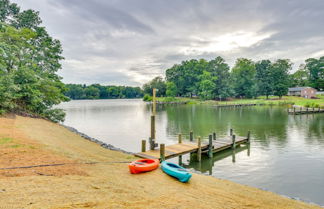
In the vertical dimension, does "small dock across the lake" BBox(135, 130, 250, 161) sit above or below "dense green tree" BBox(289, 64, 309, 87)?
below

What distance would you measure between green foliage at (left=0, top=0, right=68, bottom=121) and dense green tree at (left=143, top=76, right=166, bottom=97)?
73.5 meters

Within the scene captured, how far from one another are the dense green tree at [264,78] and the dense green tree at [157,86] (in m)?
45.5

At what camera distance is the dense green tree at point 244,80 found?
7662cm

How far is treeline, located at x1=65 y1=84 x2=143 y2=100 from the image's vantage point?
133 m

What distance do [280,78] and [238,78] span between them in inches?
618

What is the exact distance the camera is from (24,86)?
16.6 m

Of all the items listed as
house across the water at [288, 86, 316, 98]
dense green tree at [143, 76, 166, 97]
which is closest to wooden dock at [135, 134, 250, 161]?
house across the water at [288, 86, 316, 98]

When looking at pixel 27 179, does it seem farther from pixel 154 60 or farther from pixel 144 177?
pixel 154 60

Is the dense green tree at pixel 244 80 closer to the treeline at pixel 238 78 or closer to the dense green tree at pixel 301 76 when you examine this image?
the treeline at pixel 238 78

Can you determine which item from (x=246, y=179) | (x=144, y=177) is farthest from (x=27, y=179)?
(x=246, y=179)

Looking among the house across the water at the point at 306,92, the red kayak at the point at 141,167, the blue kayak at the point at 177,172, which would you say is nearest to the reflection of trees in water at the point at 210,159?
the blue kayak at the point at 177,172

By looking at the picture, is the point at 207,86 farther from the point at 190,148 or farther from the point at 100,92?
the point at 100,92

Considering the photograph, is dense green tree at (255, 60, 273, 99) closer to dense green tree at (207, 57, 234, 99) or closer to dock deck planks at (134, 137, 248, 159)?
dense green tree at (207, 57, 234, 99)

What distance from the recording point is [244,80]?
253 ft
